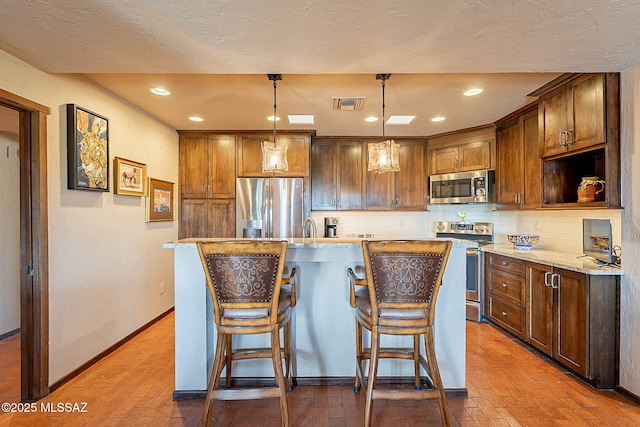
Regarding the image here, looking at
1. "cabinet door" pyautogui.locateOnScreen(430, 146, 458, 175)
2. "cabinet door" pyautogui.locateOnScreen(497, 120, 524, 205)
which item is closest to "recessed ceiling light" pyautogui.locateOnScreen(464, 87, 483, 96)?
"cabinet door" pyautogui.locateOnScreen(497, 120, 524, 205)

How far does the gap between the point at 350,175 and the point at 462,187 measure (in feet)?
5.00

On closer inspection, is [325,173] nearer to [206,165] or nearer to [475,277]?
[206,165]

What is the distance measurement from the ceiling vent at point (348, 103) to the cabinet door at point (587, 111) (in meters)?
1.68

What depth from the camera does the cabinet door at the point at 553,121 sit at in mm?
2543

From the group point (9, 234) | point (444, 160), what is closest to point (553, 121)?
point (444, 160)

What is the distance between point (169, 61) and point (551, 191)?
330 centimetres

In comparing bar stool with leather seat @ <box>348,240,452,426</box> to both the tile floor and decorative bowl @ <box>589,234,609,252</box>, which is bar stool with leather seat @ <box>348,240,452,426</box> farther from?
decorative bowl @ <box>589,234,609,252</box>

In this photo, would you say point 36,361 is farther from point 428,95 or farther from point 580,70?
point 580,70

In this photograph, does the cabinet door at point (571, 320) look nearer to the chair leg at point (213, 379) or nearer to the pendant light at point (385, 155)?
the pendant light at point (385, 155)

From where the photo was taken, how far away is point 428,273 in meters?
1.66

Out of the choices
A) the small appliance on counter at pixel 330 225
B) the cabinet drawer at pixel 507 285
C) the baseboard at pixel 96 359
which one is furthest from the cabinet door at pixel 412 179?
the baseboard at pixel 96 359

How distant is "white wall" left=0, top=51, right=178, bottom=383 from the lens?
2221 millimetres

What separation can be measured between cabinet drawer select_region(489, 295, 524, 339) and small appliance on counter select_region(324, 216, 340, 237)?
2.18 meters

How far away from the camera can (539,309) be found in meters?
2.70
